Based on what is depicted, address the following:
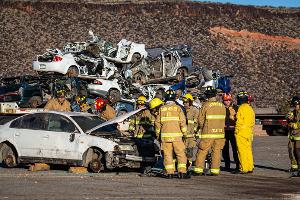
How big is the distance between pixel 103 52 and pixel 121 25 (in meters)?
38.2

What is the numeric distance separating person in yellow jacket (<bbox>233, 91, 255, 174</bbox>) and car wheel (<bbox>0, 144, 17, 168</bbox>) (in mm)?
5198

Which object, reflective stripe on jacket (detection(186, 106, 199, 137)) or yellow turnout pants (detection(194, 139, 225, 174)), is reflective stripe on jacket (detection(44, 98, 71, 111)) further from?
yellow turnout pants (detection(194, 139, 225, 174))

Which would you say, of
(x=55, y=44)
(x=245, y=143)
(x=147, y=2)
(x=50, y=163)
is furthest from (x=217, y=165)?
(x=147, y=2)

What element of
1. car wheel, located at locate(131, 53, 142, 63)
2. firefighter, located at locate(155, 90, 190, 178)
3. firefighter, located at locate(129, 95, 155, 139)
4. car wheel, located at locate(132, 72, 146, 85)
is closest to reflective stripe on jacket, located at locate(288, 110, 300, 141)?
firefighter, located at locate(155, 90, 190, 178)

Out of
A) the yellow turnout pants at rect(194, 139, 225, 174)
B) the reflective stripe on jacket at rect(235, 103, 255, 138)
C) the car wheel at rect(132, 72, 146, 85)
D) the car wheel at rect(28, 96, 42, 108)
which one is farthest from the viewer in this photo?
the car wheel at rect(132, 72, 146, 85)

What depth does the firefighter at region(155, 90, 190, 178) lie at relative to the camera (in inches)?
621

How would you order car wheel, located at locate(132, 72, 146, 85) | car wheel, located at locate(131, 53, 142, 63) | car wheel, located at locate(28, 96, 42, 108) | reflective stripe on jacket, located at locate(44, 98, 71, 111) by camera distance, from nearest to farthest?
reflective stripe on jacket, located at locate(44, 98, 71, 111) < car wheel, located at locate(28, 96, 42, 108) < car wheel, located at locate(132, 72, 146, 85) < car wheel, located at locate(131, 53, 142, 63)

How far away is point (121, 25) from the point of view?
7219 cm

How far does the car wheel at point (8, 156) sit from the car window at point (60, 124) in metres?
1.21

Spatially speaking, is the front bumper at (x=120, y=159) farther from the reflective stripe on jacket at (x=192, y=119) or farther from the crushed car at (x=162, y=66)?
the crushed car at (x=162, y=66)

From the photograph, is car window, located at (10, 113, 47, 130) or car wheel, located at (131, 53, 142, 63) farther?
car wheel, located at (131, 53, 142, 63)

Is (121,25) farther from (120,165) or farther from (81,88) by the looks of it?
(120,165)

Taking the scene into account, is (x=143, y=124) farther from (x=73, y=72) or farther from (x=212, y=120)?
(x=73, y=72)

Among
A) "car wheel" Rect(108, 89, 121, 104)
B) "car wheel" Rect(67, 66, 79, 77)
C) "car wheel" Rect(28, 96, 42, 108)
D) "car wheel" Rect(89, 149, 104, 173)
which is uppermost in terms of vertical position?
"car wheel" Rect(67, 66, 79, 77)
